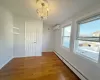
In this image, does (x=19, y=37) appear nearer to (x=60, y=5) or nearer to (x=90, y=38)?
(x=60, y=5)

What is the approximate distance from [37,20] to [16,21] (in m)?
1.18

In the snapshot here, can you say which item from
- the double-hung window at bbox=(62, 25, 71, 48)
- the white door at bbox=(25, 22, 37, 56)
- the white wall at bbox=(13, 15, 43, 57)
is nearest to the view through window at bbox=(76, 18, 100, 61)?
the double-hung window at bbox=(62, 25, 71, 48)

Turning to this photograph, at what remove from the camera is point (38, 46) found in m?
5.02

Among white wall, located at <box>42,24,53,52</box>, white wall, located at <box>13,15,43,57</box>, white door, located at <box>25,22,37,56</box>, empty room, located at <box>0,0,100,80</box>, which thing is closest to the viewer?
empty room, located at <box>0,0,100,80</box>

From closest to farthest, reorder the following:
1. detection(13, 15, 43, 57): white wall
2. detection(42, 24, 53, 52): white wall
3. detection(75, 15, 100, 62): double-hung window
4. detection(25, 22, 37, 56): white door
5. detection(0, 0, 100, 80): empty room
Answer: detection(75, 15, 100, 62): double-hung window, detection(0, 0, 100, 80): empty room, detection(13, 15, 43, 57): white wall, detection(25, 22, 37, 56): white door, detection(42, 24, 53, 52): white wall

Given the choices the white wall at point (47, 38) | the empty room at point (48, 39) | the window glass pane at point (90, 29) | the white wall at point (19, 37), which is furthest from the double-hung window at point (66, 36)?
the white wall at point (19, 37)

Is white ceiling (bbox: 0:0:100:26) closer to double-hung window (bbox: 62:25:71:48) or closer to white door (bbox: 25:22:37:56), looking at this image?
double-hung window (bbox: 62:25:71:48)

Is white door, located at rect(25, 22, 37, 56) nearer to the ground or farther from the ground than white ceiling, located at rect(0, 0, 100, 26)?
nearer to the ground

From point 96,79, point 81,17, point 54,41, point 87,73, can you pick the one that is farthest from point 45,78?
point 54,41

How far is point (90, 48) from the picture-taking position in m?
2.41

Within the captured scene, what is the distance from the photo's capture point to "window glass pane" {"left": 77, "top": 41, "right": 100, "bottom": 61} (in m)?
2.09

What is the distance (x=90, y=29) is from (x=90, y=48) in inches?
21.8

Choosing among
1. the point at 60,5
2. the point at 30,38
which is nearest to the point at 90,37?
the point at 60,5

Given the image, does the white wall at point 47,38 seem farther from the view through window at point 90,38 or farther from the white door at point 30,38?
the view through window at point 90,38
